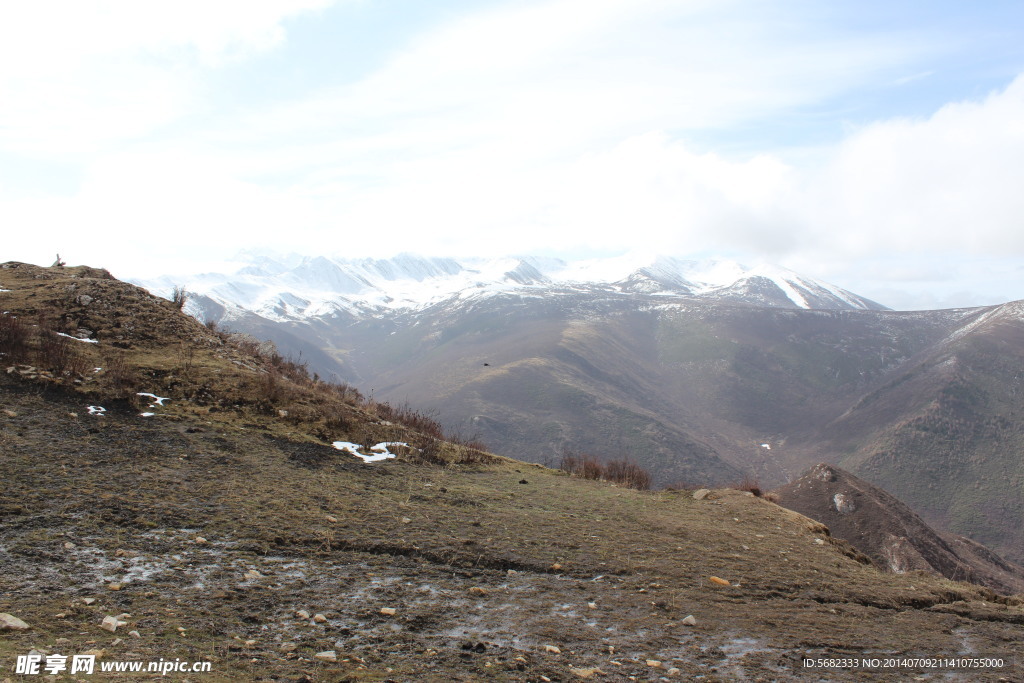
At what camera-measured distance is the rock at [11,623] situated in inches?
211

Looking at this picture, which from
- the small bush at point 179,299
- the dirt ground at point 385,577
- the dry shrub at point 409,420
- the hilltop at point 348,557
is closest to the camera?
the dirt ground at point 385,577

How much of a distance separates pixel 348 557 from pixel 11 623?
371 cm

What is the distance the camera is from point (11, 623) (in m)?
5.40

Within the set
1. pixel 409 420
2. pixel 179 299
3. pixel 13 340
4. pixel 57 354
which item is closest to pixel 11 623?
pixel 57 354

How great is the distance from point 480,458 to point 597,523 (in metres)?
5.56

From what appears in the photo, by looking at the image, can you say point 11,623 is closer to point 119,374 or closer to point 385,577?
point 385,577

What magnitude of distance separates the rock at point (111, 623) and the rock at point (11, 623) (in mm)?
574

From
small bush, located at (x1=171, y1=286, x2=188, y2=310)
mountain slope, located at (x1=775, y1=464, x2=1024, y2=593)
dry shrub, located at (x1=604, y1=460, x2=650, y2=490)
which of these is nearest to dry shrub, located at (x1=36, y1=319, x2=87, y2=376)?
small bush, located at (x1=171, y1=286, x2=188, y2=310)

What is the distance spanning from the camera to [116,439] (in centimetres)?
1096

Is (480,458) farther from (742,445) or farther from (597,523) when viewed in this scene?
(742,445)

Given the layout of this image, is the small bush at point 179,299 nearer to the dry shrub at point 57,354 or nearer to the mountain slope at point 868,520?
the dry shrub at point 57,354

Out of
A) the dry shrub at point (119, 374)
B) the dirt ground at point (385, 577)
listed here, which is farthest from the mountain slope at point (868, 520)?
the dry shrub at point (119, 374)

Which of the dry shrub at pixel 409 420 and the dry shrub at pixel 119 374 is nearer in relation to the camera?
the dry shrub at pixel 119 374

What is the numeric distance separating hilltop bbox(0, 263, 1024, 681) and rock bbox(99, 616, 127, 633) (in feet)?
0.38
